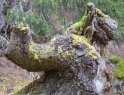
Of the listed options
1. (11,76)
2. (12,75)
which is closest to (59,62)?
(11,76)

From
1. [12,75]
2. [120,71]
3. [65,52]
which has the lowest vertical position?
[12,75]

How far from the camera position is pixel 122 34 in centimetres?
1025

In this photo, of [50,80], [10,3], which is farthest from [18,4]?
[50,80]

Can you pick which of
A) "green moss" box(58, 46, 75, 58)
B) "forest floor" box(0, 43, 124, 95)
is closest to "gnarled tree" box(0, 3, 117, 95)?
"green moss" box(58, 46, 75, 58)

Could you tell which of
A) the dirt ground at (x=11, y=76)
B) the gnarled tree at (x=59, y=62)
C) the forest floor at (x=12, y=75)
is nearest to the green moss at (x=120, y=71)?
the forest floor at (x=12, y=75)

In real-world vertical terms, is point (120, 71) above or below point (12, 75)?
above

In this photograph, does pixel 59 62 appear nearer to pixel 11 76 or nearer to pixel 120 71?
pixel 120 71

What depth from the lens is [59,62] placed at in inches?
132

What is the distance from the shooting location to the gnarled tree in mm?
3227

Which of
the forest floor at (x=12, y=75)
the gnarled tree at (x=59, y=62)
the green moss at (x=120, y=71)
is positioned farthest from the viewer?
the forest floor at (x=12, y=75)

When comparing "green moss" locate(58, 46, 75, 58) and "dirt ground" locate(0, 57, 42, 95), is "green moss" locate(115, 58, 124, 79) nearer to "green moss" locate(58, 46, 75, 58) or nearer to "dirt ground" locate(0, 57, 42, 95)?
"dirt ground" locate(0, 57, 42, 95)

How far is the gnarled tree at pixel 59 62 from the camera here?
127 inches

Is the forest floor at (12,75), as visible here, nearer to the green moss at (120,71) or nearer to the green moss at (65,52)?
the green moss at (120,71)

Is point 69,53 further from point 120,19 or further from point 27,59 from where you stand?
point 120,19
